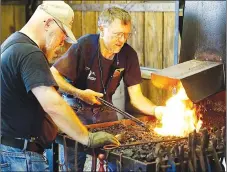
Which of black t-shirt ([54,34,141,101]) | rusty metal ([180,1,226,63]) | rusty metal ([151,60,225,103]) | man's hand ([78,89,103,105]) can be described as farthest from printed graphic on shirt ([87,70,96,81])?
rusty metal ([180,1,226,63])

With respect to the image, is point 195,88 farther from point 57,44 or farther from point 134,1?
point 134,1

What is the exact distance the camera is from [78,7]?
7.80 metres

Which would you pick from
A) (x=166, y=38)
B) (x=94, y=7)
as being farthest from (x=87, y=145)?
(x=94, y=7)

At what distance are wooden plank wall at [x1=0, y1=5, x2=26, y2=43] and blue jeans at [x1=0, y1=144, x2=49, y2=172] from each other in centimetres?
500

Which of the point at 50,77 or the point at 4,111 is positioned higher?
the point at 50,77

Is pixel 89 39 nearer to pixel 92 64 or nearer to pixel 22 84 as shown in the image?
pixel 92 64

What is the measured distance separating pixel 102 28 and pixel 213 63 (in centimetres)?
100

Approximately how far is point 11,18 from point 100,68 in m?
4.12

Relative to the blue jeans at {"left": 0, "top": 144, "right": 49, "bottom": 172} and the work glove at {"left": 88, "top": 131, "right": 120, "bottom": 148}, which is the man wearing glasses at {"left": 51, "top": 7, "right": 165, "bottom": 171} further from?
the blue jeans at {"left": 0, "top": 144, "right": 49, "bottom": 172}

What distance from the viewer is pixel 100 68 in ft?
14.3

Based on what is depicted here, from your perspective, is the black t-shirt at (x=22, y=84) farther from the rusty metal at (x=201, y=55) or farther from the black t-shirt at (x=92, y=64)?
the rusty metal at (x=201, y=55)

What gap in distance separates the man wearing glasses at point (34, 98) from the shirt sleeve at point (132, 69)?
1111mm

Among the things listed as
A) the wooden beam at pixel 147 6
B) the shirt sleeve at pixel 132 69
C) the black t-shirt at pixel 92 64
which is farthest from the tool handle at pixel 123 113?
the wooden beam at pixel 147 6

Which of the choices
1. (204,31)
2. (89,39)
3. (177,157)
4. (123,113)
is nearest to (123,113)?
(123,113)
